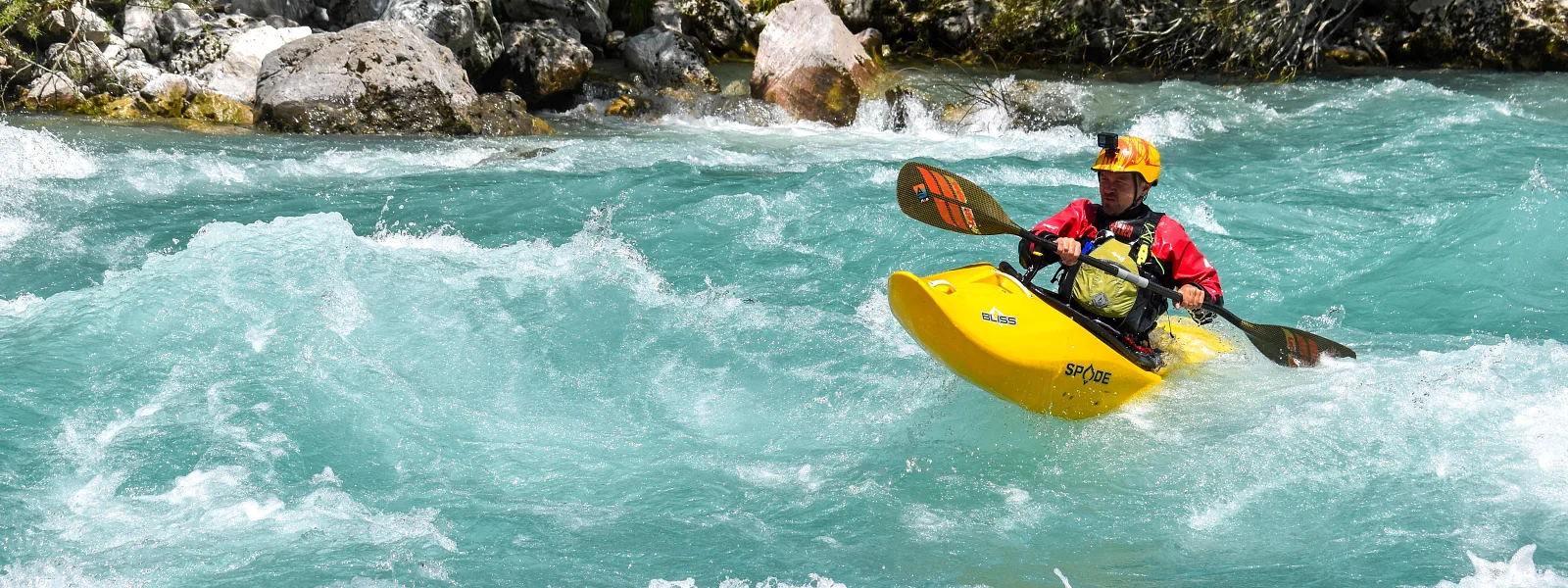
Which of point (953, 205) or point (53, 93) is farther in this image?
point (53, 93)

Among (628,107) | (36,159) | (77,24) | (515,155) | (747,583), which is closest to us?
(747,583)

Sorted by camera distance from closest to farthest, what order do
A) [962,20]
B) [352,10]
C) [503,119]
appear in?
1. [503,119]
2. [352,10]
3. [962,20]

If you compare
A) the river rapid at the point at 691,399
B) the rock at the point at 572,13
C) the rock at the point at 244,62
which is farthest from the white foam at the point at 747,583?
the rock at the point at 572,13

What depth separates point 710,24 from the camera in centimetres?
1420

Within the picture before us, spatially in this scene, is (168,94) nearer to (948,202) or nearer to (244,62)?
(244,62)

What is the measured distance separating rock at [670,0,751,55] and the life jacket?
34.4ft

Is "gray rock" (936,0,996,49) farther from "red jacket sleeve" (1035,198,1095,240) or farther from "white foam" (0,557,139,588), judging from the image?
"white foam" (0,557,139,588)

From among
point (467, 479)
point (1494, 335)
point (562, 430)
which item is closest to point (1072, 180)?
point (1494, 335)

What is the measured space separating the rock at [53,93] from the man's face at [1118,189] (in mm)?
9422

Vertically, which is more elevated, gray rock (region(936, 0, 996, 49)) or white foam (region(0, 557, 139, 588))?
gray rock (region(936, 0, 996, 49))

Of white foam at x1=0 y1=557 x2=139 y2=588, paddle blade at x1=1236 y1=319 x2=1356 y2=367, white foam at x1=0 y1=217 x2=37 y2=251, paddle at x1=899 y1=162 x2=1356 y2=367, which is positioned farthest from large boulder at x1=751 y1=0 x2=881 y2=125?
white foam at x1=0 y1=557 x2=139 y2=588

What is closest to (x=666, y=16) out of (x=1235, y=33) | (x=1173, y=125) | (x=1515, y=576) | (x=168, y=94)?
(x=168, y=94)

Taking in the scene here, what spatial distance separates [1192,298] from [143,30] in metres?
10.4

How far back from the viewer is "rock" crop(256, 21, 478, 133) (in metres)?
9.55
